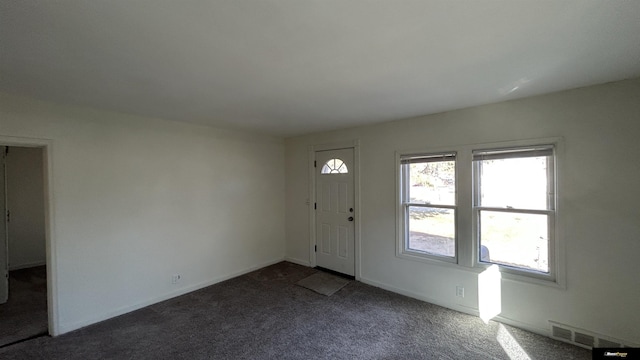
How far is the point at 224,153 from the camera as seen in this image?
12.8 ft

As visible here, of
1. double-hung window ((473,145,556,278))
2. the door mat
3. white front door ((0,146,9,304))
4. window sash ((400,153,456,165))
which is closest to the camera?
double-hung window ((473,145,556,278))

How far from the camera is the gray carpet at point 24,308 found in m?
2.52

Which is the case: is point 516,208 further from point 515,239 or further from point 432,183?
point 432,183

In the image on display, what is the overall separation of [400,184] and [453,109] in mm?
1091

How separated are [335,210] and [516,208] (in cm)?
235

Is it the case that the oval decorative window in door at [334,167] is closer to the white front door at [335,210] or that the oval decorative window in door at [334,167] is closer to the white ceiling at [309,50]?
the white front door at [335,210]

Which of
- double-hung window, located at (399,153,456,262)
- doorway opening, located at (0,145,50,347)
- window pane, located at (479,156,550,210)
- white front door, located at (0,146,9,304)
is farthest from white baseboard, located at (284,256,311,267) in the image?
white front door, located at (0,146,9,304)

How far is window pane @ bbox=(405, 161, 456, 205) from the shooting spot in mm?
3064

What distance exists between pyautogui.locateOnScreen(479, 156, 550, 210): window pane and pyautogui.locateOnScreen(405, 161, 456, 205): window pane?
1.06ft

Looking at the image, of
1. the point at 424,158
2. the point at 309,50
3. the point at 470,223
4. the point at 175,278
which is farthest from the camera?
the point at 175,278

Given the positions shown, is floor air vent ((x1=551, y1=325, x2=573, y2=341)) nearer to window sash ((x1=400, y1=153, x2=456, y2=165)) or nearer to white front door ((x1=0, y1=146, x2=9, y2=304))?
window sash ((x1=400, y1=153, x2=456, y2=165))

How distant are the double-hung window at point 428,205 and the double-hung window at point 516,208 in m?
0.29

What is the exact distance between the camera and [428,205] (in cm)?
320

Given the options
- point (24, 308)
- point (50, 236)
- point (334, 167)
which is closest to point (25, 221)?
point (24, 308)
